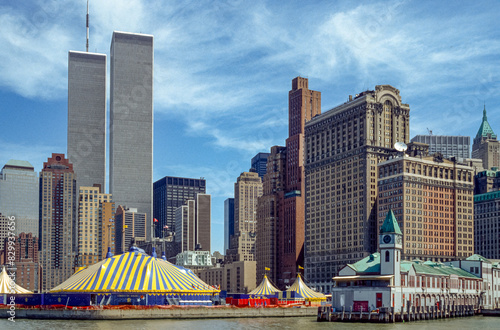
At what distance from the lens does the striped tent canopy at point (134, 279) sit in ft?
497

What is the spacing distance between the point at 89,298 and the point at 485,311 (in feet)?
295

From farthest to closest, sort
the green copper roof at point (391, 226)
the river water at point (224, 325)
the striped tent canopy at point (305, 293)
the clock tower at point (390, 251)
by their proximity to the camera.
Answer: the striped tent canopy at point (305, 293), the green copper roof at point (391, 226), the clock tower at point (390, 251), the river water at point (224, 325)

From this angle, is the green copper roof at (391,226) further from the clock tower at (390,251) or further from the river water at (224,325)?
the river water at (224,325)

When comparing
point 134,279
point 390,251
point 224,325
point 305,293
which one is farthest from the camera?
point 305,293

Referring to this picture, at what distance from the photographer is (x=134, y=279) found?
153500mm

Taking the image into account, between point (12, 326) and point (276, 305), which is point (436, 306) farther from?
point (12, 326)

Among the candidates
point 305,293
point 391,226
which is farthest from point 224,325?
point 305,293

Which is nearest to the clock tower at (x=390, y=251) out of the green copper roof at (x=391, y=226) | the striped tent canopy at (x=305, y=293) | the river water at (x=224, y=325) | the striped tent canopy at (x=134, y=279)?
the green copper roof at (x=391, y=226)

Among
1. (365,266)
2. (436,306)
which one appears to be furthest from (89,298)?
(436,306)

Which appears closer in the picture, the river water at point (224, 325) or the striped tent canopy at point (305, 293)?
the river water at point (224, 325)

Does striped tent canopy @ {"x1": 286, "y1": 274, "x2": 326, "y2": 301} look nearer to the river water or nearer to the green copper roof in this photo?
the green copper roof

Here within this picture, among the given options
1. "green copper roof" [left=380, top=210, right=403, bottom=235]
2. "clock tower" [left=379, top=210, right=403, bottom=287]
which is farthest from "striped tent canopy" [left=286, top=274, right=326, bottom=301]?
"green copper roof" [left=380, top=210, right=403, bottom=235]

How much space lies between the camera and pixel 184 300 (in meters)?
155

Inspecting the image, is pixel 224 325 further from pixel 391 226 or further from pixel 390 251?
pixel 391 226
